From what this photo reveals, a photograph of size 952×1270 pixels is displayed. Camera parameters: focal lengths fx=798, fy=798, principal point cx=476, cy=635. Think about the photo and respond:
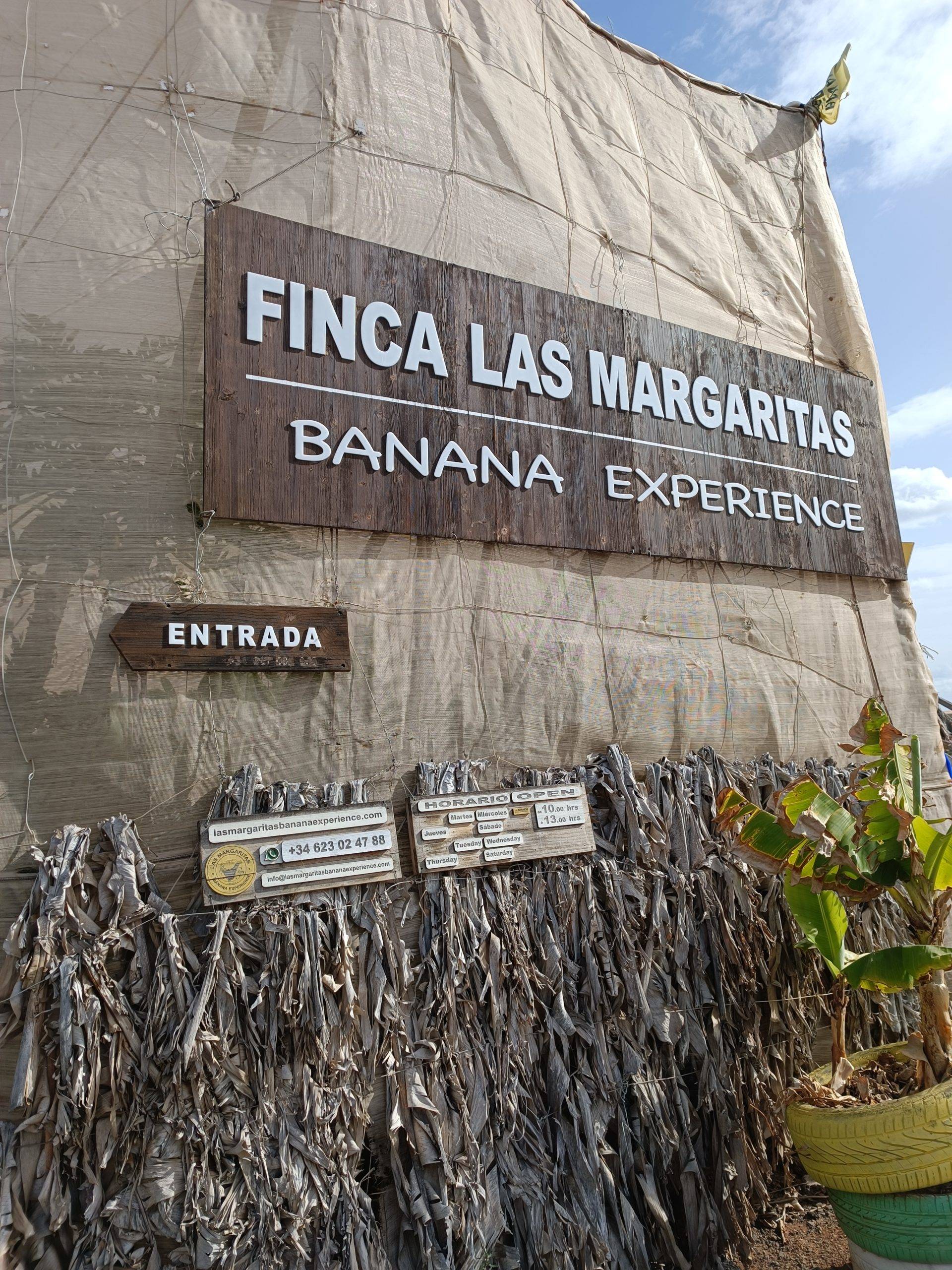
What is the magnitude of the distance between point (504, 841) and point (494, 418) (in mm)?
1609


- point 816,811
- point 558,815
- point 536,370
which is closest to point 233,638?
point 558,815

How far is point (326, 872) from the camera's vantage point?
2.47 metres

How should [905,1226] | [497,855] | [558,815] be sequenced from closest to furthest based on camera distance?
[905,1226], [497,855], [558,815]

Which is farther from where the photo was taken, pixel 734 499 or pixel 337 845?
pixel 734 499

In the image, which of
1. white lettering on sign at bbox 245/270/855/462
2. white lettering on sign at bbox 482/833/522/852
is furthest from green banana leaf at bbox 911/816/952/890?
white lettering on sign at bbox 245/270/855/462

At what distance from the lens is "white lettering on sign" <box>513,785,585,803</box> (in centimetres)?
283

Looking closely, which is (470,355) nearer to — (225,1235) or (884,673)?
(884,673)

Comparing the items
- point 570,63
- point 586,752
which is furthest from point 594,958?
point 570,63

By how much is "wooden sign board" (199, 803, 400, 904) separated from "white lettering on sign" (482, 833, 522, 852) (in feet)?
1.07

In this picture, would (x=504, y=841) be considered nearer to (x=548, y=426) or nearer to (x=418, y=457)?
(x=418, y=457)

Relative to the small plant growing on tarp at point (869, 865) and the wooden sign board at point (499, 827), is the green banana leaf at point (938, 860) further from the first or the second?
the wooden sign board at point (499, 827)

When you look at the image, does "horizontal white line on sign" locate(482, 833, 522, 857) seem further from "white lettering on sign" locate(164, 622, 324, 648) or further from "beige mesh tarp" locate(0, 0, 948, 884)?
"white lettering on sign" locate(164, 622, 324, 648)

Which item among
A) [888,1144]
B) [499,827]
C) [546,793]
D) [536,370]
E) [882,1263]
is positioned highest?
[536,370]

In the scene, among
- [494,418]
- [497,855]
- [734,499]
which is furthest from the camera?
[734,499]
